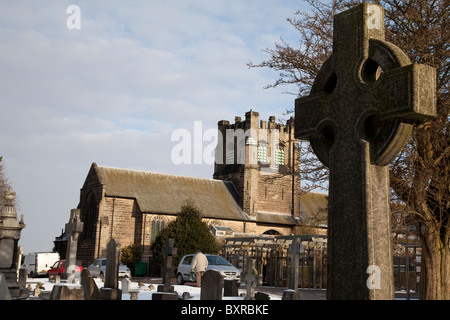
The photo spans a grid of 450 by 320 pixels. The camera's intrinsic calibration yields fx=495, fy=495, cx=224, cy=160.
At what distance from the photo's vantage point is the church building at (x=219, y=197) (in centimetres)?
4169

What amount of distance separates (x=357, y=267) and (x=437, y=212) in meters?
9.31

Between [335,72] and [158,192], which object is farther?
[158,192]

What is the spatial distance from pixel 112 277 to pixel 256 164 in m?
39.0

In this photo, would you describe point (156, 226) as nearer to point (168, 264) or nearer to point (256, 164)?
point (256, 164)

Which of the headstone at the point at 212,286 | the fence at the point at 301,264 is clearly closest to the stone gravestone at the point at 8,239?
the headstone at the point at 212,286

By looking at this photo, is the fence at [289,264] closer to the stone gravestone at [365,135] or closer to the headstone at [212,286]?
the headstone at [212,286]

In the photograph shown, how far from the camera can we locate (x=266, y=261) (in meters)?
27.9

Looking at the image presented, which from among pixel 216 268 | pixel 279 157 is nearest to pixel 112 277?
pixel 216 268

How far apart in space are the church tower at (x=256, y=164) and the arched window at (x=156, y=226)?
9665 mm

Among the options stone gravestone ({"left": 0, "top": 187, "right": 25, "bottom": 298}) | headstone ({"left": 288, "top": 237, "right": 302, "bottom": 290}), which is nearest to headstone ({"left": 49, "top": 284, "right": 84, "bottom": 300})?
stone gravestone ({"left": 0, "top": 187, "right": 25, "bottom": 298})

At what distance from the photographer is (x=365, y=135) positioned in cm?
493

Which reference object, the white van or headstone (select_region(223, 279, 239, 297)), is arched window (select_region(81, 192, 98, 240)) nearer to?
the white van
